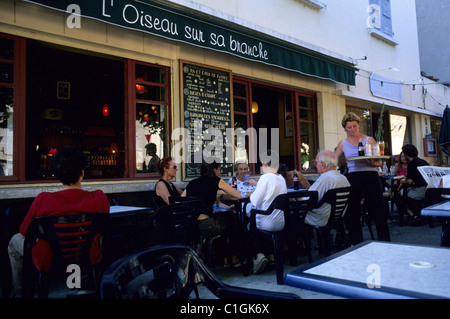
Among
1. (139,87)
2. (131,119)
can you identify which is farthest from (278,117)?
(131,119)

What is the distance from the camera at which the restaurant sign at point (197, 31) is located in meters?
4.10

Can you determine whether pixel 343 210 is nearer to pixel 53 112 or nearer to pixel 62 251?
pixel 62 251

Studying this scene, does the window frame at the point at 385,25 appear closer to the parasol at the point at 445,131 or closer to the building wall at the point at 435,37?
the parasol at the point at 445,131

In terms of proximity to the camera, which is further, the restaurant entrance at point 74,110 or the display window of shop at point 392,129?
the display window of shop at point 392,129

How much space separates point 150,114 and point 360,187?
10.5ft

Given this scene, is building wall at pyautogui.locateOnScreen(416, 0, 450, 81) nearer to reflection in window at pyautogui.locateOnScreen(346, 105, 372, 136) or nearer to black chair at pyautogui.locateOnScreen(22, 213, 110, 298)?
reflection in window at pyautogui.locateOnScreen(346, 105, 372, 136)

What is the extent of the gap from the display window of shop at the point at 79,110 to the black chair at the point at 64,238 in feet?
6.31

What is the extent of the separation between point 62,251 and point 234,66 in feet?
15.9

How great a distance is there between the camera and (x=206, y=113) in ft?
19.1

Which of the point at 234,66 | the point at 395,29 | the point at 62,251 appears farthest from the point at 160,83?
the point at 395,29

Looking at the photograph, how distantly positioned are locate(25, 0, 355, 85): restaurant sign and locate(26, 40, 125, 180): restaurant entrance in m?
2.35

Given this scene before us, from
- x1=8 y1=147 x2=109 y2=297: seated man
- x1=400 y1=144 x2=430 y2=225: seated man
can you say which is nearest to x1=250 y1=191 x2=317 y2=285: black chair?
x1=8 y1=147 x2=109 y2=297: seated man

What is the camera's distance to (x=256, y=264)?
400 centimetres

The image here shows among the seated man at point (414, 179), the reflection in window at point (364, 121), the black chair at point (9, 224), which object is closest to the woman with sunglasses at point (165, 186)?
the black chair at point (9, 224)
